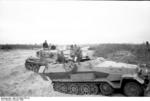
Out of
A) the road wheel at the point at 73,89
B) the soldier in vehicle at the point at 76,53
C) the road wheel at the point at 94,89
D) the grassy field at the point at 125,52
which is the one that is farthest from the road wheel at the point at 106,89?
the grassy field at the point at 125,52

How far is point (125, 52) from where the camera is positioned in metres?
3.96

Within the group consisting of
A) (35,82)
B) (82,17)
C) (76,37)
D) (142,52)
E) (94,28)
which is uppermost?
(82,17)

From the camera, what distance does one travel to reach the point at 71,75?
3475 mm

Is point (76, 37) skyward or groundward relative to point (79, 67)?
skyward

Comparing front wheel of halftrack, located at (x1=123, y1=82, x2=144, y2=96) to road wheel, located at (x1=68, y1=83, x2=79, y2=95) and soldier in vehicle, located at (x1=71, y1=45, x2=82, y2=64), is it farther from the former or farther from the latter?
soldier in vehicle, located at (x1=71, y1=45, x2=82, y2=64)

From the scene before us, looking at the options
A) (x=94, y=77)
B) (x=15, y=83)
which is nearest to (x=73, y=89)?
(x=94, y=77)

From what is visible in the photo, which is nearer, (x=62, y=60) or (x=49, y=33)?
(x=49, y=33)

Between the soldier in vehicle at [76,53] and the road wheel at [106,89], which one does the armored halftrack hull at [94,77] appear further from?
the soldier in vehicle at [76,53]

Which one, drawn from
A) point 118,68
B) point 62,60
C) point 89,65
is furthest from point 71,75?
point 118,68

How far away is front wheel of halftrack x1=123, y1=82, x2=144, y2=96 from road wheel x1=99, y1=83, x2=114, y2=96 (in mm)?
301

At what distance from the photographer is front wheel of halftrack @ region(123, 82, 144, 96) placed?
317cm

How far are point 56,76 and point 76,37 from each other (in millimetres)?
1105

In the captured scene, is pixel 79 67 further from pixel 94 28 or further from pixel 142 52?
pixel 142 52

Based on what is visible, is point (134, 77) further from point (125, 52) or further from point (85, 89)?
point (85, 89)
